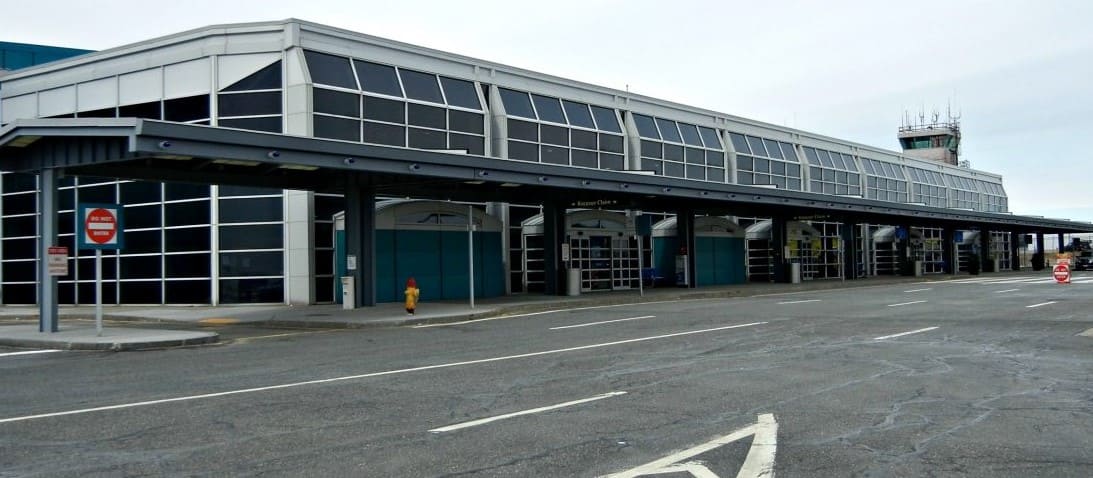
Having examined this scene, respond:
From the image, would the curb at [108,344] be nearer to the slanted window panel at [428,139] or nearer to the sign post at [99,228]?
the sign post at [99,228]

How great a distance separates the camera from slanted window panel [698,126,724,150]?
46.1 meters

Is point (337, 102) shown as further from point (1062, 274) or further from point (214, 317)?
point (1062, 274)

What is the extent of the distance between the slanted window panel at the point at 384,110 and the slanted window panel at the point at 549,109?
734 cm

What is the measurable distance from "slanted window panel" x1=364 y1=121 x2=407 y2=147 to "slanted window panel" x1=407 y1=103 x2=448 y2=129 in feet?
2.26

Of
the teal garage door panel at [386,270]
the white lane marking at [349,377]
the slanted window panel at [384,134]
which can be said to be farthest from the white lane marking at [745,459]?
the slanted window panel at [384,134]

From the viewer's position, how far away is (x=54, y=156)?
19.3 m

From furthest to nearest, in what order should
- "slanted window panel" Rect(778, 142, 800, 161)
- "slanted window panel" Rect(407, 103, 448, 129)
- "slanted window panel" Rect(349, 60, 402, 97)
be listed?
1. "slanted window panel" Rect(778, 142, 800, 161)
2. "slanted window panel" Rect(407, 103, 448, 129)
3. "slanted window panel" Rect(349, 60, 402, 97)

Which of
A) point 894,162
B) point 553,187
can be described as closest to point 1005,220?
point 894,162

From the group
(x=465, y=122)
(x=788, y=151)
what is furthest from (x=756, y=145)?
(x=465, y=122)

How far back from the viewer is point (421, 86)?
104ft

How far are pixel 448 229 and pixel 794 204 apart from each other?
688 inches

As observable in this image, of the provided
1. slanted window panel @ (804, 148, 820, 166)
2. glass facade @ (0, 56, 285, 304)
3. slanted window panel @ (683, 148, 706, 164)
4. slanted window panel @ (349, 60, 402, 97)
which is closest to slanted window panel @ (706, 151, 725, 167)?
slanted window panel @ (683, 148, 706, 164)

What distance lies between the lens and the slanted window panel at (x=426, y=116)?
30766mm

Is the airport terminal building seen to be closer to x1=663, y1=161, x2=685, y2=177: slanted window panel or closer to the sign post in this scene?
x1=663, y1=161, x2=685, y2=177: slanted window panel
